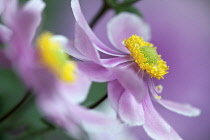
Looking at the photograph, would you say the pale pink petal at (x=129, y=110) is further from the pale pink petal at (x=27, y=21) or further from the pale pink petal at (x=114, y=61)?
the pale pink petal at (x=27, y=21)

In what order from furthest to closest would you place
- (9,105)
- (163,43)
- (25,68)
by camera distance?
(163,43)
(9,105)
(25,68)

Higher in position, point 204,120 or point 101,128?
point 101,128

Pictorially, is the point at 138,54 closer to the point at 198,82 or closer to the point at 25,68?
the point at 25,68

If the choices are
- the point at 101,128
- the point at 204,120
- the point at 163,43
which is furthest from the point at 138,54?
the point at 204,120

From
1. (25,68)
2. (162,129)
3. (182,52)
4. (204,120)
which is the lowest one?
(204,120)

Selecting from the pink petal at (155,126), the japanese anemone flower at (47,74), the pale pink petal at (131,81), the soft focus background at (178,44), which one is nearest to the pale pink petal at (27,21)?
the japanese anemone flower at (47,74)

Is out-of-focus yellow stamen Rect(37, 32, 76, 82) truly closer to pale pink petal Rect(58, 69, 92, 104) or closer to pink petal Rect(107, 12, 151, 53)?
pale pink petal Rect(58, 69, 92, 104)

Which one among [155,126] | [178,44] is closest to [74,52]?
[155,126]
